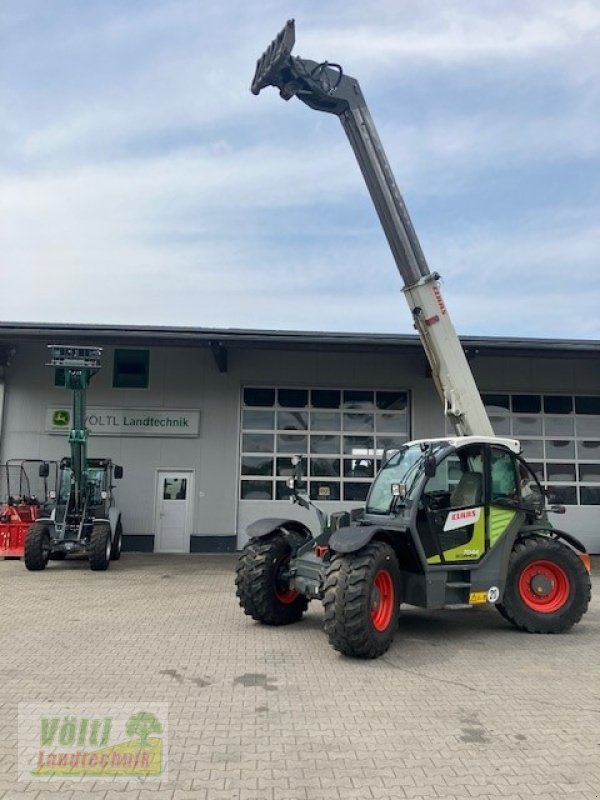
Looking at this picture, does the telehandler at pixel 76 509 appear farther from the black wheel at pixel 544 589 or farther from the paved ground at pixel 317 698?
the black wheel at pixel 544 589

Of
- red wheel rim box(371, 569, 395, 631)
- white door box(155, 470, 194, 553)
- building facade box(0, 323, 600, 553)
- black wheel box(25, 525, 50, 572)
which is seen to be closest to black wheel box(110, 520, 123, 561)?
building facade box(0, 323, 600, 553)

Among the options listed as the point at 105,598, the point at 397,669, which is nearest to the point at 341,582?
the point at 397,669

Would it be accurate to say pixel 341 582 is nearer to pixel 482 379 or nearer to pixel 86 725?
pixel 86 725

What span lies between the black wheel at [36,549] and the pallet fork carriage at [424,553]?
634 cm

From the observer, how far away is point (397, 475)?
7770mm

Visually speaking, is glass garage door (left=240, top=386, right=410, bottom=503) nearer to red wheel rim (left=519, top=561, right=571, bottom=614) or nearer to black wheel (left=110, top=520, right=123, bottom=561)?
black wheel (left=110, top=520, right=123, bottom=561)

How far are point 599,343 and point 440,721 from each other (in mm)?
13055

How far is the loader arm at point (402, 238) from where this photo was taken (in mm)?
9469

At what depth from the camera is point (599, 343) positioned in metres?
15.5

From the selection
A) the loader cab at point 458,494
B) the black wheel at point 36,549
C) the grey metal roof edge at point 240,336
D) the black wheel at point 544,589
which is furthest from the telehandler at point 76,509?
the black wheel at point 544,589

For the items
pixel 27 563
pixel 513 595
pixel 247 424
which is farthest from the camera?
pixel 247 424

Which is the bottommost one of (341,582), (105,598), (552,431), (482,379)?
(105,598)

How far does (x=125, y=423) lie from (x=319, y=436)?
5040mm

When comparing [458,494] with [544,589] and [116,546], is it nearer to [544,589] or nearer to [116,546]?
[544,589]
